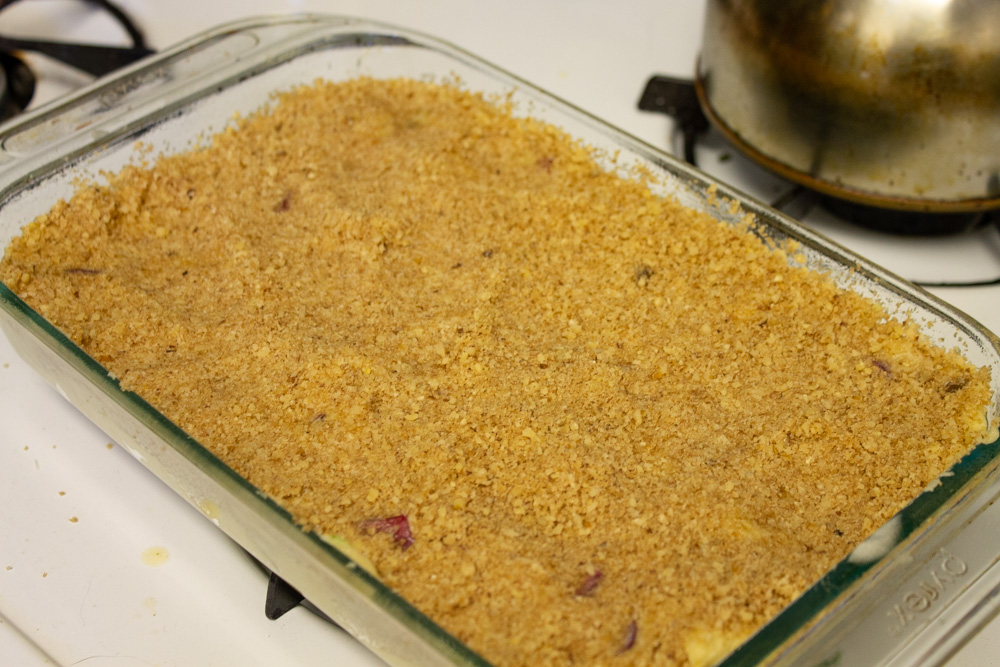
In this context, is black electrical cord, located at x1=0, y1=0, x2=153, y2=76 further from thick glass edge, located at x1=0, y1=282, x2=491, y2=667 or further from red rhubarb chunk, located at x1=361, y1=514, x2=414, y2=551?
red rhubarb chunk, located at x1=361, y1=514, x2=414, y2=551

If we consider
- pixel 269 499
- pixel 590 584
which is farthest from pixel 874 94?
pixel 269 499

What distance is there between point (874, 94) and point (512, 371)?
0.51m

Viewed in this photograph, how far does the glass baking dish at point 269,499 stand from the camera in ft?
2.28

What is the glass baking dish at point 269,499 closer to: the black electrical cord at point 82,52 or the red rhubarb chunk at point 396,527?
the red rhubarb chunk at point 396,527

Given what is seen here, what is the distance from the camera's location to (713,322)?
0.97 metres

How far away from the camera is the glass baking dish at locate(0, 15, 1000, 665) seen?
0.69 metres

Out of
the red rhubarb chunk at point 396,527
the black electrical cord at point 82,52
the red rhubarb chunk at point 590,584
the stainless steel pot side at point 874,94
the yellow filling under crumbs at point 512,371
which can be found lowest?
the red rhubarb chunk at point 590,584

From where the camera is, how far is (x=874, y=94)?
993 millimetres

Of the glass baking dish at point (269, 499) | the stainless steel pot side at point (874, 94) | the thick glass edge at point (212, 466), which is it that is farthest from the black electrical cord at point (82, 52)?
the stainless steel pot side at point (874, 94)

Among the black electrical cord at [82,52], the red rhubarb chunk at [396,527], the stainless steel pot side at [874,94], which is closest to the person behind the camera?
the red rhubarb chunk at [396,527]

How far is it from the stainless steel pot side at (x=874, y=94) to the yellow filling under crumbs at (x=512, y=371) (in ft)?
0.53

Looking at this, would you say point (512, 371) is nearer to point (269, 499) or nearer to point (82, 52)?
point (269, 499)

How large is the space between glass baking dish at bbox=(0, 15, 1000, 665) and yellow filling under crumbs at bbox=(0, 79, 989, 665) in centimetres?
3

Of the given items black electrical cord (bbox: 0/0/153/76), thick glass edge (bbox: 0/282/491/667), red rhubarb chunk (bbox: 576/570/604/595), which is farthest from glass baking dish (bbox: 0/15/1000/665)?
black electrical cord (bbox: 0/0/153/76)
